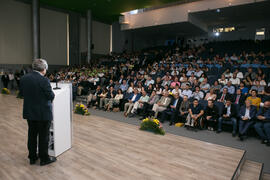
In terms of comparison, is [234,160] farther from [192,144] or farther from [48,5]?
[48,5]

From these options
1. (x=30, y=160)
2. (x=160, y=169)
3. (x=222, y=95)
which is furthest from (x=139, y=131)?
(x=222, y=95)

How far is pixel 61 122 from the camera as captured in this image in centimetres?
246

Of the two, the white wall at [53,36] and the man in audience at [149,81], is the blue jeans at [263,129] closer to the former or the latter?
the man in audience at [149,81]

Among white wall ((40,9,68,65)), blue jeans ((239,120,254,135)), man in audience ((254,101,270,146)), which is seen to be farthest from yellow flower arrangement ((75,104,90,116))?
white wall ((40,9,68,65))

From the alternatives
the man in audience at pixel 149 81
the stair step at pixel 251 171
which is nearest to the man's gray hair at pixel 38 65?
the stair step at pixel 251 171

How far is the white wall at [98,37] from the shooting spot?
13.9 m

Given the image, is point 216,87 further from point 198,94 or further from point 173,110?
point 173,110

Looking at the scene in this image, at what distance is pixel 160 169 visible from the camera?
233cm

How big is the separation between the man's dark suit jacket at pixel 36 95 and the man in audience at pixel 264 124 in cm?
389

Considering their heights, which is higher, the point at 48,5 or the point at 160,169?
the point at 48,5

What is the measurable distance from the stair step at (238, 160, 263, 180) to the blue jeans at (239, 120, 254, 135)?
A: 3.45ft

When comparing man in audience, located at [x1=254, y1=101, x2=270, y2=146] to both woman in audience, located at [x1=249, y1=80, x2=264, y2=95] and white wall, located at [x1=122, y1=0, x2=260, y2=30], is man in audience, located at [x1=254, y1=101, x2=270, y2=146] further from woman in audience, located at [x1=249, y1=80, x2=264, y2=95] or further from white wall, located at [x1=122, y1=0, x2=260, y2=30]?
white wall, located at [x1=122, y1=0, x2=260, y2=30]

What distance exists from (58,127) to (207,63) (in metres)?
6.92

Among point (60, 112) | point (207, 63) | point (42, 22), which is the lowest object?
point (60, 112)
